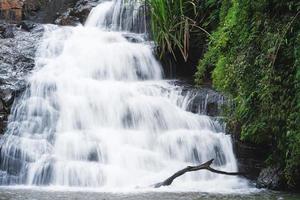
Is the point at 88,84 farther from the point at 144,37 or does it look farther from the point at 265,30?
the point at 265,30

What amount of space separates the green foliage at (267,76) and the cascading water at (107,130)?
0.88 metres

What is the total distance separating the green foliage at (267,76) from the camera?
256 inches

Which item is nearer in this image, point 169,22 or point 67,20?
point 169,22

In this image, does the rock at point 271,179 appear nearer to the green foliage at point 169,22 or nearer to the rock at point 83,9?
the green foliage at point 169,22

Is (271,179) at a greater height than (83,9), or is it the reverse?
(83,9)

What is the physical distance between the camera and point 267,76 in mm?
6617

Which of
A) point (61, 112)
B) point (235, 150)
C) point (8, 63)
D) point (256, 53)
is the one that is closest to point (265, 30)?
point (256, 53)

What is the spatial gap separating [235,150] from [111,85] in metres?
2.99

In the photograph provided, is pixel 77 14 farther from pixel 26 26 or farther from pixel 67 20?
pixel 26 26

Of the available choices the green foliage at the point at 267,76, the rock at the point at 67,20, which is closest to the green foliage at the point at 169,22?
the green foliage at the point at 267,76

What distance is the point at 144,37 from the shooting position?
40.4 feet

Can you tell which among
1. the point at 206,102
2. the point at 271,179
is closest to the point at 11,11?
the point at 206,102

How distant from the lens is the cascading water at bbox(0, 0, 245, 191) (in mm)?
7461

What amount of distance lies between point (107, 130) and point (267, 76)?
300 centimetres
